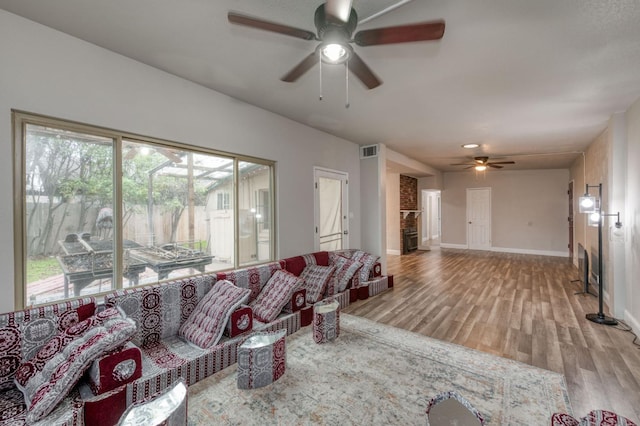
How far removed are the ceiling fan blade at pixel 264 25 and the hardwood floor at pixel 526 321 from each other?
10.2 ft

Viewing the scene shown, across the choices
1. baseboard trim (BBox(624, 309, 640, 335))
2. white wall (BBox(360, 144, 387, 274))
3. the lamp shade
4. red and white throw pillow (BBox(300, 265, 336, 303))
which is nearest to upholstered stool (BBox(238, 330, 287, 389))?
red and white throw pillow (BBox(300, 265, 336, 303))

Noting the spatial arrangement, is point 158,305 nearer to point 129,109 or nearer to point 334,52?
point 129,109

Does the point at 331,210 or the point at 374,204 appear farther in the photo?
the point at 374,204

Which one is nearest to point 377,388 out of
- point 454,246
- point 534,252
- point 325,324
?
point 325,324

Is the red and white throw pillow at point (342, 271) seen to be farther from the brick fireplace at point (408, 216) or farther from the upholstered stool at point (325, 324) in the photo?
the brick fireplace at point (408, 216)

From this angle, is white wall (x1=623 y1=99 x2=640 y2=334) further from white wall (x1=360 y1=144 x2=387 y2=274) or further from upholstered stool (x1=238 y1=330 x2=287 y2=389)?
upholstered stool (x1=238 y1=330 x2=287 y2=389)

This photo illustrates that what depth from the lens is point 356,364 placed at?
2.46m

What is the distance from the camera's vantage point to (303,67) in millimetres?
2121

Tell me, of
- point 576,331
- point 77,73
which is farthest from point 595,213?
point 77,73

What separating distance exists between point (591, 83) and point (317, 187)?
11.5 feet

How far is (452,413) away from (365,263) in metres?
3.23

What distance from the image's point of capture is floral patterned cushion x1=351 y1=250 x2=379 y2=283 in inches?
181

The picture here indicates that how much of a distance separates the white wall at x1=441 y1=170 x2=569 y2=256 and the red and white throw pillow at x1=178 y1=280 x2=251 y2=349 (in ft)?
30.5

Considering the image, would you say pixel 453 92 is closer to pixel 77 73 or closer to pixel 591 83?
pixel 591 83
